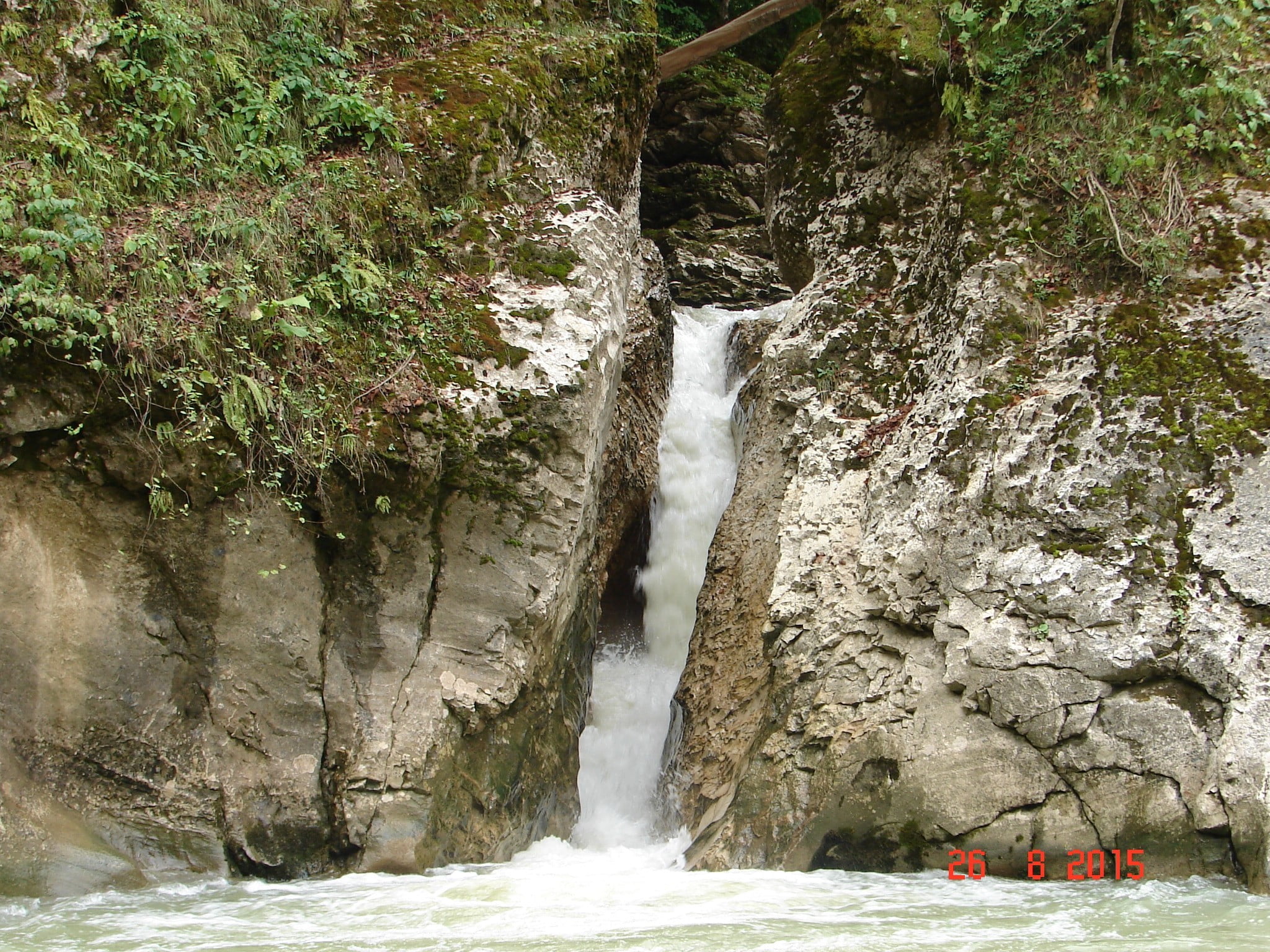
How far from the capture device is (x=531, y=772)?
7.37m

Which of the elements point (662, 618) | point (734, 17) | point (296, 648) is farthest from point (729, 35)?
point (296, 648)

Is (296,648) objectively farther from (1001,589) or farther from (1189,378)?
(1189,378)

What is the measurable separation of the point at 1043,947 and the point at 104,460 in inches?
243

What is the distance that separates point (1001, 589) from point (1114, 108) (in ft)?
14.9

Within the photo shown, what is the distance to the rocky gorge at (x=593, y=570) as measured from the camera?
5.79 meters

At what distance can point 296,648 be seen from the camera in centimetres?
645

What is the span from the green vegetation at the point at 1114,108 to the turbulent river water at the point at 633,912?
4.61m

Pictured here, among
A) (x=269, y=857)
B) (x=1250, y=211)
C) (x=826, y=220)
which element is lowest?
(x=269, y=857)

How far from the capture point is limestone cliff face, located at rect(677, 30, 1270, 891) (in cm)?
575

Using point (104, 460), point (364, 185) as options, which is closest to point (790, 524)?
point (364, 185)

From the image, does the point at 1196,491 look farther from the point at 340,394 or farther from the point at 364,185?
the point at 364,185
